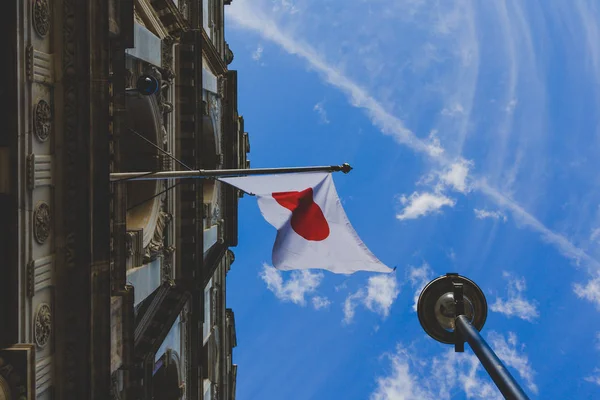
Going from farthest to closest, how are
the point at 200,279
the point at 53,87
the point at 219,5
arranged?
the point at 219,5
the point at 200,279
the point at 53,87

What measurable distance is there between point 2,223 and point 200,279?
10357mm

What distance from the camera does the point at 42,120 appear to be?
1015cm

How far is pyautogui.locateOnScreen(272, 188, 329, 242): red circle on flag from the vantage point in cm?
1182

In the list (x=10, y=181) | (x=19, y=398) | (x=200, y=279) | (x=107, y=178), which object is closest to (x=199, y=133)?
(x=200, y=279)

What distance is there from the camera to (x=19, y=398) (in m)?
9.04

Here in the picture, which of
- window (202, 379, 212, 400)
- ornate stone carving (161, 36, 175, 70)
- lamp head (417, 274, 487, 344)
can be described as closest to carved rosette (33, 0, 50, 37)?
ornate stone carving (161, 36, 175, 70)

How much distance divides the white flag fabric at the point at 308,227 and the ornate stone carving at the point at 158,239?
17.4 ft

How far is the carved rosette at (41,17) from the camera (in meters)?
10.0

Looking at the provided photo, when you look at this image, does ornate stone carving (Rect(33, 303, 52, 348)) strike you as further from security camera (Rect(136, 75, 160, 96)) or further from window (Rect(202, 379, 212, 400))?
window (Rect(202, 379, 212, 400))

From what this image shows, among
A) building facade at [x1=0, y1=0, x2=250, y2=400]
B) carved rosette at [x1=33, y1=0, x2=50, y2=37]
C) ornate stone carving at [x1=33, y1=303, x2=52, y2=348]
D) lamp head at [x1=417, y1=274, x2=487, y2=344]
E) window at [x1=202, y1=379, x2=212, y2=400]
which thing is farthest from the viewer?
window at [x1=202, y1=379, x2=212, y2=400]

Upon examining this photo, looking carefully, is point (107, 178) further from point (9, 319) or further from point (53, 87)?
point (9, 319)

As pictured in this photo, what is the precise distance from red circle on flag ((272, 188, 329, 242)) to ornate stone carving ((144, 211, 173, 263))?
6169 mm

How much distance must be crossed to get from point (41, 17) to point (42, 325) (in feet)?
23.0

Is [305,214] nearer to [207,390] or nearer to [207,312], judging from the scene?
[207,312]
